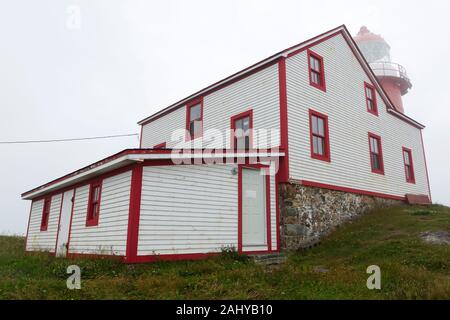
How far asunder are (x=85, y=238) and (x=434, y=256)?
36.3 ft

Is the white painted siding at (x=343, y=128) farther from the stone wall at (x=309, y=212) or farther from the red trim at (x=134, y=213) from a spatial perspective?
the red trim at (x=134, y=213)

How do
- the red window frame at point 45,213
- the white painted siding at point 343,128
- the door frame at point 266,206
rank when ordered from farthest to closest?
the red window frame at point 45,213 → the white painted siding at point 343,128 → the door frame at point 266,206

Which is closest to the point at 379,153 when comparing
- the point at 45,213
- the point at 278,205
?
the point at 278,205

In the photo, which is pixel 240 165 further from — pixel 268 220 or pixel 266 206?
pixel 268 220

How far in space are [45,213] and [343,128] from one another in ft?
50.1

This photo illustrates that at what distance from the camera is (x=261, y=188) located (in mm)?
12242

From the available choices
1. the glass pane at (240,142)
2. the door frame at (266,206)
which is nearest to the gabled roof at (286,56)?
the glass pane at (240,142)

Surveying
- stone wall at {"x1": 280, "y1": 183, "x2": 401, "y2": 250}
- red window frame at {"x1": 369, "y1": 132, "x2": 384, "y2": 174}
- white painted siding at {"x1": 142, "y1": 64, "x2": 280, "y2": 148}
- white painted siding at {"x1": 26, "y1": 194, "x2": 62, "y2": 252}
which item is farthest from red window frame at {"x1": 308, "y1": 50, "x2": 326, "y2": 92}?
white painted siding at {"x1": 26, "y1": 194, "x2": 62, "y2": 252}

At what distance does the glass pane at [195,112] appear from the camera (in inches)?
694

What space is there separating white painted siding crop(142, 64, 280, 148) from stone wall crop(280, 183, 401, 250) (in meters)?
2.23

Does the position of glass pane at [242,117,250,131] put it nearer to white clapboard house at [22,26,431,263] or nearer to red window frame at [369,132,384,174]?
white clapboard house at [22,26,431,263]

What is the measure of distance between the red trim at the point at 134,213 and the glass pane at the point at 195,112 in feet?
27.8

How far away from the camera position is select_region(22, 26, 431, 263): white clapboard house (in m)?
9.84
